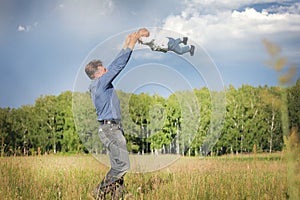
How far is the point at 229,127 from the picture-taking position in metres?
21.7

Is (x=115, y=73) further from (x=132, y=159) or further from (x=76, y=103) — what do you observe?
(x=132, y=159)

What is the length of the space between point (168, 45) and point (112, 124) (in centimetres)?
189

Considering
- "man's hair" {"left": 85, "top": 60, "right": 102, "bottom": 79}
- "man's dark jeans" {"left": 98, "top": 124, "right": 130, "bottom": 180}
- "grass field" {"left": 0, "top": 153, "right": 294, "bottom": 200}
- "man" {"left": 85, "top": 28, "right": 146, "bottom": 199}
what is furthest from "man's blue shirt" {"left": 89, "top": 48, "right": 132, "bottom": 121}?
"grass field" {"left": 0, "top": 153, "right": 294, "bottom": 200}

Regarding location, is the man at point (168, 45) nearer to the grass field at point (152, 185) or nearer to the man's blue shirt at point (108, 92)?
the man's blue shirt at point (108, 92)

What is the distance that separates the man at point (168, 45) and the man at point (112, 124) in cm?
82

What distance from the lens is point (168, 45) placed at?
21.8 feet

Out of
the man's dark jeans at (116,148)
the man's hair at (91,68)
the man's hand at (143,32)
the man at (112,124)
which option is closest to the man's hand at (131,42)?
the man at (112,124)

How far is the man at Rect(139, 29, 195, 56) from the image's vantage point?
21.6ft

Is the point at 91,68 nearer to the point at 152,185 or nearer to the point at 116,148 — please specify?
the point at 116,148

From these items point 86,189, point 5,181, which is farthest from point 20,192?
point 86,189

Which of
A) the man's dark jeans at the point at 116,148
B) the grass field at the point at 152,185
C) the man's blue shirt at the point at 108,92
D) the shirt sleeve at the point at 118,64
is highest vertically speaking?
the shirt sleeve at the point at 118,64

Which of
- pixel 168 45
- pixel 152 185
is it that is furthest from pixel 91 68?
pixel 152 185

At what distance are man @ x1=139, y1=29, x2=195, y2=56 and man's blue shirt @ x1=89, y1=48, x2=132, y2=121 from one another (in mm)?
1184

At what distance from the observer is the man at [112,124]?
5422 millimetres
